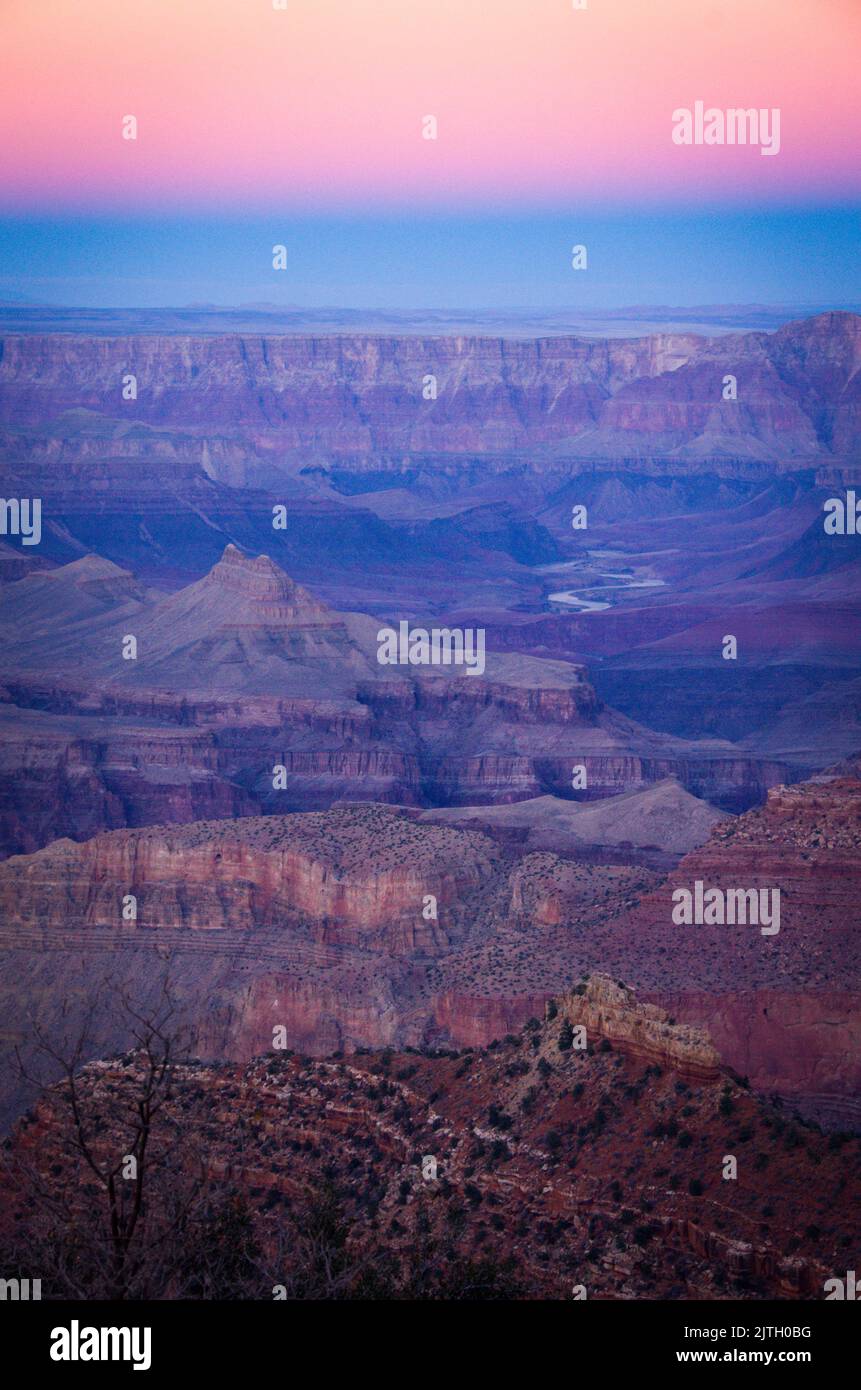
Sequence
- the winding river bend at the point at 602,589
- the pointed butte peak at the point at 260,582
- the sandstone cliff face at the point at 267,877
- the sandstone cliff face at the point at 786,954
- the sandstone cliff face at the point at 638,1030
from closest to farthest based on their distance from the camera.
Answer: the sandstone cliff face at the point at 638,1030 < the sandstone cliff face at the point at 786,954 < the sandstone cliff face at the point at 267,877 < the pointed butte peak at the point at 260,582 < the winding river bend at the point at 602,589

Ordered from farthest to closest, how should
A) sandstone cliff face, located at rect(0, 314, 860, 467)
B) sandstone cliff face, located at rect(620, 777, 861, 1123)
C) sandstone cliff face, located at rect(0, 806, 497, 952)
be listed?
sandstone cliff face, located at rect(0, 314, 860, 467), sandstone cliff face, located at rect(0, 806, 497, 952), sandstone cliff face, located at rect(620, 777, 861, 1123)

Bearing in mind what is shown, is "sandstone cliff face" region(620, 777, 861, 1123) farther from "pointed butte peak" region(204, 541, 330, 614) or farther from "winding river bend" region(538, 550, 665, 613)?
"winding river bend" region(538, 550, 665, 613)

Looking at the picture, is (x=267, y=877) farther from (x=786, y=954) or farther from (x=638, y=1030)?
(x=638, y=1030)

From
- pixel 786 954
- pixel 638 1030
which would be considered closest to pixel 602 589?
pixel 786 954

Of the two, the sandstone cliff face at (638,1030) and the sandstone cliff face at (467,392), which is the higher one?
the sandstone cliff face at (467,392)

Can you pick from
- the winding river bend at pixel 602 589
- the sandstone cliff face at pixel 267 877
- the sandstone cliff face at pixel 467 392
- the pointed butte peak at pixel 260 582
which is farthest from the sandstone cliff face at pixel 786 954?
the sandstone cliff face at pixel 467 392

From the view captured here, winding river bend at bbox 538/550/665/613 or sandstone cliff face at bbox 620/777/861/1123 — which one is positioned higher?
winding river bend at bbox 538/550/665/613

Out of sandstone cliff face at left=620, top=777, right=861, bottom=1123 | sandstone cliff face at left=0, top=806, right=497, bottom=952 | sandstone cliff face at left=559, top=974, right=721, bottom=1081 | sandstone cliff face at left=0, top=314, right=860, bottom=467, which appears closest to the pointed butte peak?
sandstone cliff face at left=0, top=314, right=860, bottom=467

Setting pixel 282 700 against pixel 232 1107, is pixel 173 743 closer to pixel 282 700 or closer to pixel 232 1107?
pixel 282 700

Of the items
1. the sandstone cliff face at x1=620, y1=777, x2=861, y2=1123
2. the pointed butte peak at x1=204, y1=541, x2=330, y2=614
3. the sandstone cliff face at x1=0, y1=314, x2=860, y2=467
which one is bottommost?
the sandstone cliff face at x1=620, y1=777, x2=861, y2=1123

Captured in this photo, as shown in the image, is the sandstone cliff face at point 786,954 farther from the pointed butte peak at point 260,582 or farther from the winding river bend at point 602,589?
the winding river bend at point 602,589
